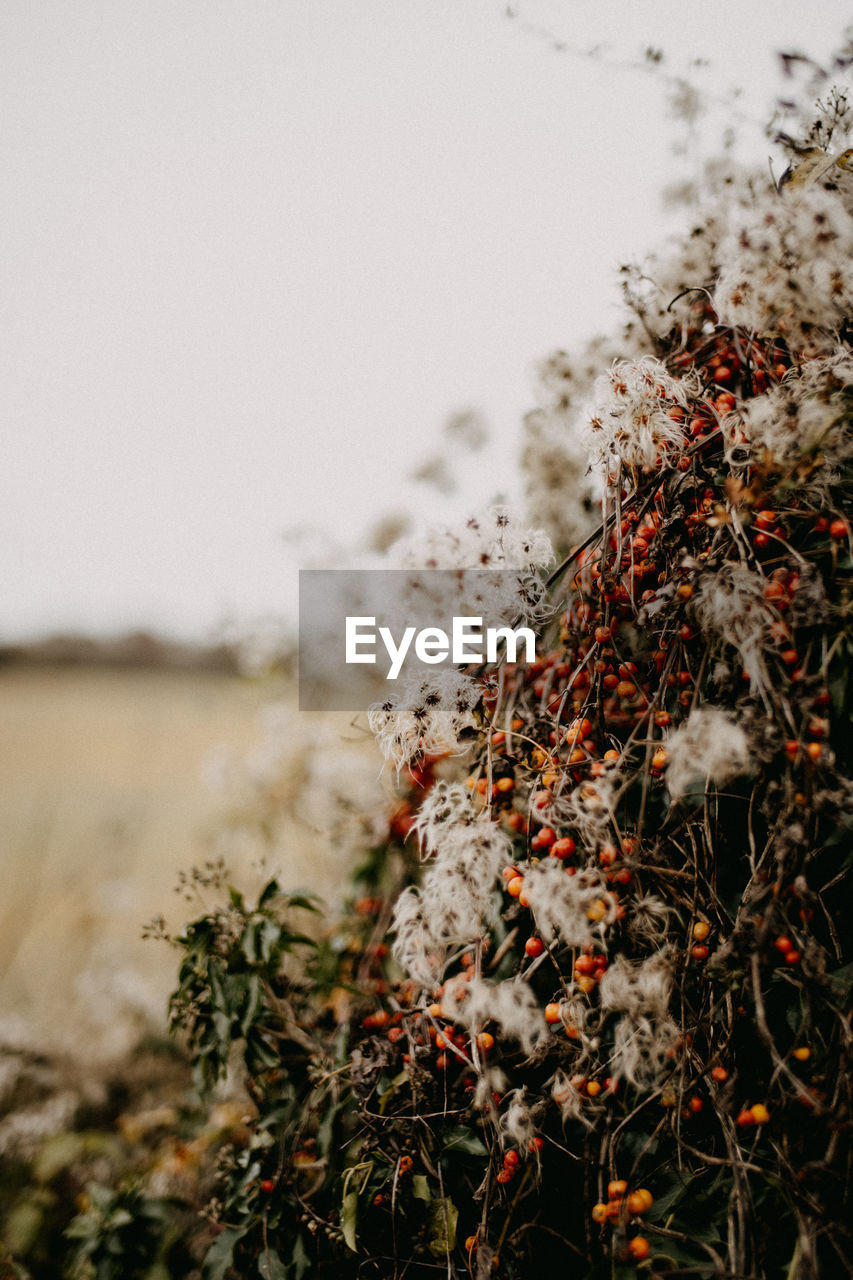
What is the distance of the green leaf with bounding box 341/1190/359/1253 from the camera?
111 cm

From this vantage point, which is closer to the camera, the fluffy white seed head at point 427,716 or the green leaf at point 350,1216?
the green leaf at point 350,1216

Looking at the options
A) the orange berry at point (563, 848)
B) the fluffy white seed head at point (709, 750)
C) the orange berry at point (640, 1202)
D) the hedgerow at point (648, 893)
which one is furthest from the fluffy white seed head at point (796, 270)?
the orange berry at point (640, 1202)

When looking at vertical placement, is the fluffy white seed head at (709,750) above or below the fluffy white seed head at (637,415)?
below

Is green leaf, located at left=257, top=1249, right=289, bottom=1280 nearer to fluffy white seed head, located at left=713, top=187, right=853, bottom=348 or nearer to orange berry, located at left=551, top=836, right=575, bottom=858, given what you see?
orange berry, located at left=551, top=836, right=575, bottom=858

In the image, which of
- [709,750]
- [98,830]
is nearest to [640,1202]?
[709,750]

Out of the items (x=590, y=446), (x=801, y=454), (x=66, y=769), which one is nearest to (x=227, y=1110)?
(x=590, y=446)

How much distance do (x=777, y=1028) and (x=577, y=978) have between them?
335 mm

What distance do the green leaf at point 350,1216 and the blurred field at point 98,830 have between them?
59.9 inches

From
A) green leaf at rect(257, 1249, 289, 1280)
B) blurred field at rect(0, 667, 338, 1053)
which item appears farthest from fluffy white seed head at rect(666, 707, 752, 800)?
blurred field at rect(0, 667, 338, 1053)

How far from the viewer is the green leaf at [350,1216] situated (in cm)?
111

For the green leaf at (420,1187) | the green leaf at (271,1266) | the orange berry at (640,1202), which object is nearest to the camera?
the orange berry at (640,1202)

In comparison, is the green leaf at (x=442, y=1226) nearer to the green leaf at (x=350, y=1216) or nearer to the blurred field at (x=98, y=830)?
the green leaf at (x=350, y=1216)

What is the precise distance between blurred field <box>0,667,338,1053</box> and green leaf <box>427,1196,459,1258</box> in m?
1.57

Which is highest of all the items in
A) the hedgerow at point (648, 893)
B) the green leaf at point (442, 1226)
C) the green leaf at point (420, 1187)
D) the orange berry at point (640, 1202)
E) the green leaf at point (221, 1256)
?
the hedgerow at point (648, 893)
